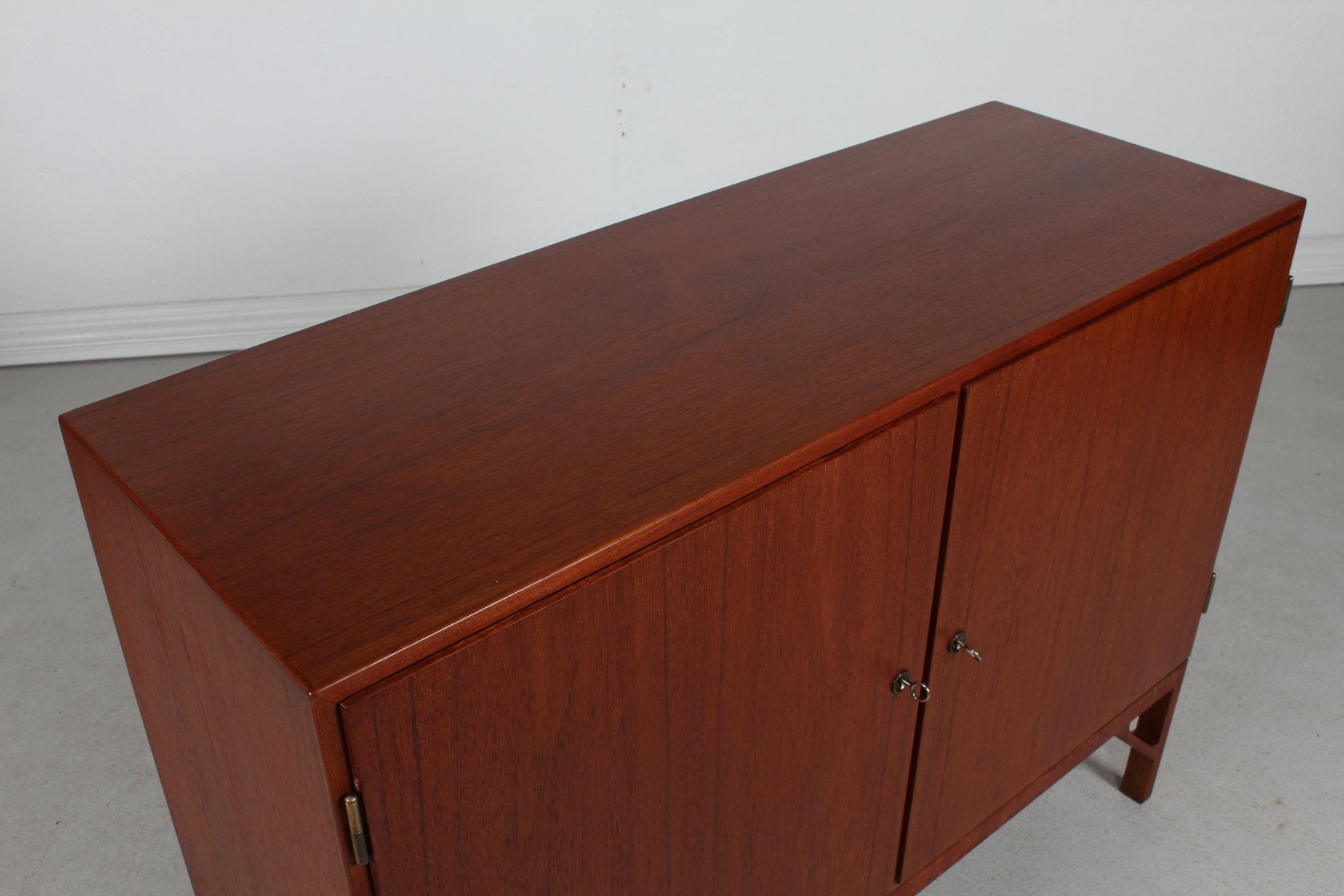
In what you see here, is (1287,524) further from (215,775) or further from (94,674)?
(94,674)

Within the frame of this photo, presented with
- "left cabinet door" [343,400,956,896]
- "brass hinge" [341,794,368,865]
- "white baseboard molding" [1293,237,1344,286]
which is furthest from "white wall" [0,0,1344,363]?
"brass hinge" [341,794,368,865]

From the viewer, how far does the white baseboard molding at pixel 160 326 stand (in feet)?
10.3

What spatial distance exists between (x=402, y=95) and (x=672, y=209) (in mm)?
1681

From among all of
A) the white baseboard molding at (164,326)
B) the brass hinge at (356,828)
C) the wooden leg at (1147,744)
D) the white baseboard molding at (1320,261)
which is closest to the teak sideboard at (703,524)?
the brass hinge at (356,828)

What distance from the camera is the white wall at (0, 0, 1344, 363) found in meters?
2.88

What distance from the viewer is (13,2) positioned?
2752 millimetres

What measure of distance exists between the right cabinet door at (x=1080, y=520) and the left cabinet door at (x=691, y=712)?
0.24ft

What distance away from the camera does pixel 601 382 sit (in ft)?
3.94

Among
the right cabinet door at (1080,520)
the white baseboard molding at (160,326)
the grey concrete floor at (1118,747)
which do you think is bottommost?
the grey concrete floor at (1118,747)

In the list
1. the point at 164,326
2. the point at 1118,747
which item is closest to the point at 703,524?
the point at 1118,747

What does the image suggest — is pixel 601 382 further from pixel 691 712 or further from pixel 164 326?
pixel 164 326

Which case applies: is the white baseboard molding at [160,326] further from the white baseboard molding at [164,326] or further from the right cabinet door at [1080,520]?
the right cabinet door at [1080,520]

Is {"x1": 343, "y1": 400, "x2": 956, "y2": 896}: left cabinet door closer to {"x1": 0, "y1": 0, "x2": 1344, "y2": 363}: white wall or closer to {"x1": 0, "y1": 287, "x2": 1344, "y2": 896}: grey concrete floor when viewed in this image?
{"x1": 0, "y1": 287, "x2": 1344, "y2": 896}: grey concrete floor

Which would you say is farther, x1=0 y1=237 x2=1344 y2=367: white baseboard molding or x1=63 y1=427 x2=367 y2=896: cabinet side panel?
x1=0 y1=237 x2=1344 y2=367: white baseboard molding
